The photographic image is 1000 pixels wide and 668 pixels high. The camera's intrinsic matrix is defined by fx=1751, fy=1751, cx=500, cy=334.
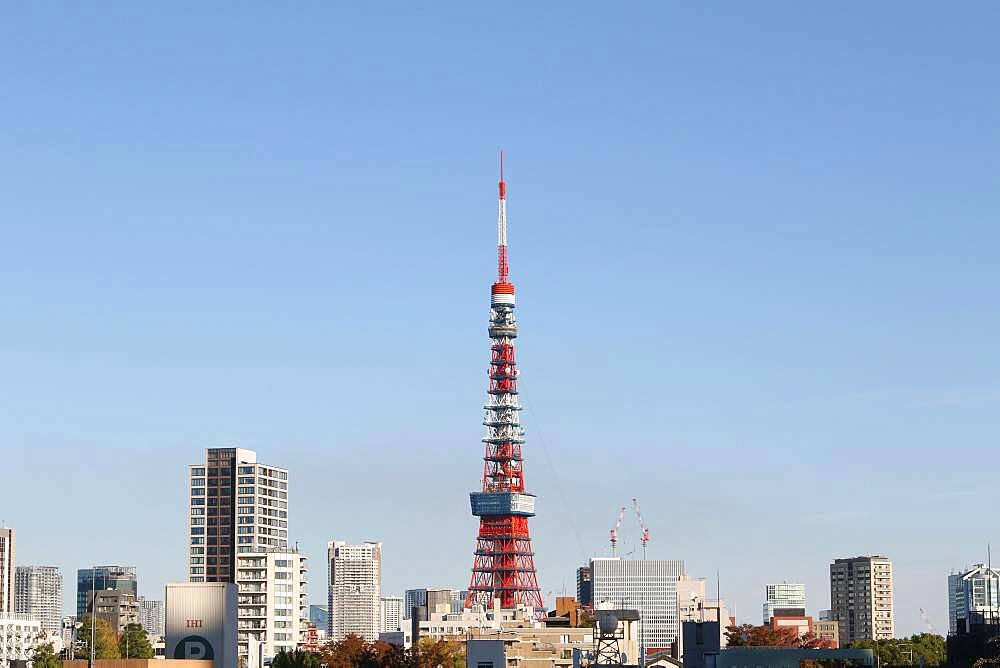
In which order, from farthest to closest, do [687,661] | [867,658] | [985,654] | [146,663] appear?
[985,654], [867,658], [146,663], [687,661]

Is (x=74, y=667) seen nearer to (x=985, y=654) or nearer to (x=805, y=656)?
(x=805, y=656)

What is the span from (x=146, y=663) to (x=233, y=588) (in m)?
13.7

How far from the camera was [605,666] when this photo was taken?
179625 mm

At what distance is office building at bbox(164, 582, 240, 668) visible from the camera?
599 ft

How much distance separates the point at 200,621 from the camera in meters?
184

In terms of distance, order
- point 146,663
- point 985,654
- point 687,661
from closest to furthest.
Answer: point 687,661 → point 146,663 → point 985,654

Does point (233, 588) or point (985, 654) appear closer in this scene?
point (233, 588)

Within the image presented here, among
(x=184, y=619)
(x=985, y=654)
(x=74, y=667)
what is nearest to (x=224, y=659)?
(x=184, y=619)

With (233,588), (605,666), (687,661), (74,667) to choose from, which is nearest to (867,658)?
(605,666)

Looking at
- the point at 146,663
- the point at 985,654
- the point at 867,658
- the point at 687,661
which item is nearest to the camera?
the point at 687,661

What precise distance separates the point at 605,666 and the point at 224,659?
130 ft

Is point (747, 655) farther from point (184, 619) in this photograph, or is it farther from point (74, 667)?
point (74, 667)

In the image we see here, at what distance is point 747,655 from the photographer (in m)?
152

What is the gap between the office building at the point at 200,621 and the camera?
18250 cm
